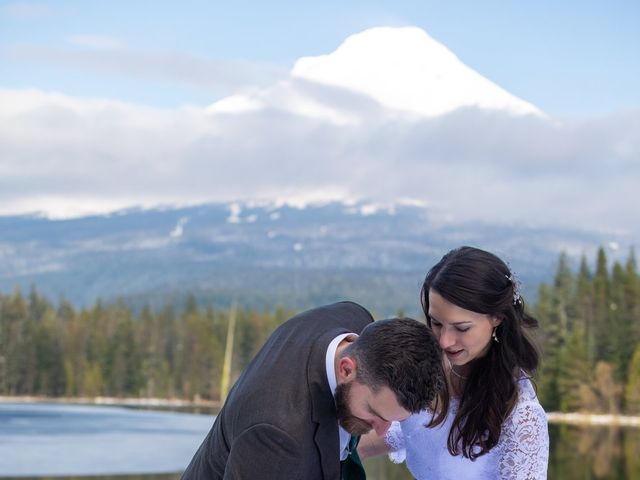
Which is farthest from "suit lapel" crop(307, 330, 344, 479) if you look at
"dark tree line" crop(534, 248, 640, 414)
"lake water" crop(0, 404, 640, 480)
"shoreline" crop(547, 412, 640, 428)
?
"shoreline" crop(547, 412, 640, 428)

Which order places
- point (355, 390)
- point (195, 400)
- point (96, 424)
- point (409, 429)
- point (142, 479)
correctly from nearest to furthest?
point (355, 390)
point (409, 429)
point (142, 479)
point (96, 424)
point (195, 400)

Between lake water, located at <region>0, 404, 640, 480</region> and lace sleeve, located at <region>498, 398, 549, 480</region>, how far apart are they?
59.5ft

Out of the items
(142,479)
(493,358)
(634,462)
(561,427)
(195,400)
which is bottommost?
(195,400)

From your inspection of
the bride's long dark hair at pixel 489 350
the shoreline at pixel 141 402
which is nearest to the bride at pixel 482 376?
the bride's long dark hair at pixel 489 350

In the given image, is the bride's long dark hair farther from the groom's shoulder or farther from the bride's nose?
the groom's shoulder

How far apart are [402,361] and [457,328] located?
0.60 m

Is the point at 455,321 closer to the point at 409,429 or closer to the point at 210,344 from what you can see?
the point at 409,429

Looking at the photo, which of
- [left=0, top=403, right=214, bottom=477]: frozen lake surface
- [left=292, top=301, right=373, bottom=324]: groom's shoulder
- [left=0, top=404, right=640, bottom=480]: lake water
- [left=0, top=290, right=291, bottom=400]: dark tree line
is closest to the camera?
[left=292, top=301, right=373, bottom=324]: groom's shoulder

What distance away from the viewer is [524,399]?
333 centimetres

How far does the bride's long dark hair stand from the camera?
10.5ft

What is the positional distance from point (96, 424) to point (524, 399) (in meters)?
32.3

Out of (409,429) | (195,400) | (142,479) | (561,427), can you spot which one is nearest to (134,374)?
(195,400)

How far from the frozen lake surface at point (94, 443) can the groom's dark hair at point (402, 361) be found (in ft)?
63.8

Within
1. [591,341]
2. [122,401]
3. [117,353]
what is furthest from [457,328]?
[117,353]
